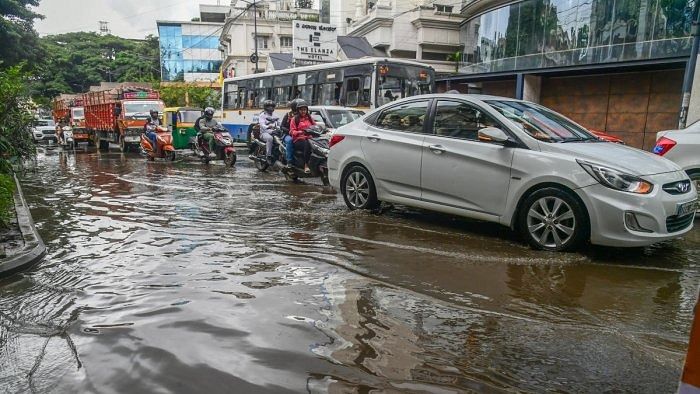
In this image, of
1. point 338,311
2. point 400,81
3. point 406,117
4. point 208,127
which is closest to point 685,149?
point 406,117

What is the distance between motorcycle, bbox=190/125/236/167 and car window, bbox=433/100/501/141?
31.5 feet

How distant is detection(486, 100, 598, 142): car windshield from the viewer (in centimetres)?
548

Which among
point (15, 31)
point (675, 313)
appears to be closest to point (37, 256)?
point (675, 313)

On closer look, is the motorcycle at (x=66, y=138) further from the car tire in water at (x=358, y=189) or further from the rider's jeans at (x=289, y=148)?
the car tire in water at (x=358, y=189)

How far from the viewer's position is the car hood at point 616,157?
4793 mm

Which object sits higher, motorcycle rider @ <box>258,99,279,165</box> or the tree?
the tree

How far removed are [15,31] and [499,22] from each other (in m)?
25.6

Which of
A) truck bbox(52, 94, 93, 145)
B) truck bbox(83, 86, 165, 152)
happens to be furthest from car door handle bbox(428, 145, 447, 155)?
truck bbox(52, 94, 93, 145)

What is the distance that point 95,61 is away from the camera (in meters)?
72.3

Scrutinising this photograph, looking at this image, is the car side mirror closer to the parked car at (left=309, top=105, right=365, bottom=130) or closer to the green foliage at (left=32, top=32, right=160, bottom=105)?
the parked car at (left=309, top=105, right=365, bottom=130)

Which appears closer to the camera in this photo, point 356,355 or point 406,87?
point 356,355

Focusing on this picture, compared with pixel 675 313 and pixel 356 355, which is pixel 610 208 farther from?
pixel 356 355

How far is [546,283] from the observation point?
14.1ft

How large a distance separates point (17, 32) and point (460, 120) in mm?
28704
